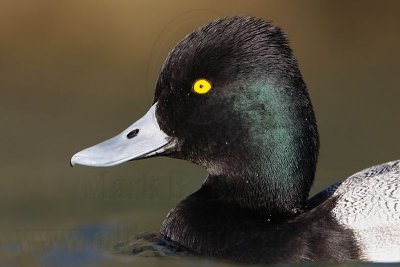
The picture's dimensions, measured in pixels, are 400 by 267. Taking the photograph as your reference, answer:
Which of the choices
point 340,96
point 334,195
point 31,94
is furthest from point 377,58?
point 334,195

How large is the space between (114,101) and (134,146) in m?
4.05

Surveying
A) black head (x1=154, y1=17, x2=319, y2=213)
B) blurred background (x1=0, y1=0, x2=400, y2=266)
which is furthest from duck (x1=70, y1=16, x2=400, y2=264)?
blurred background (x1=0, y1=0, x2=400, y2=266)

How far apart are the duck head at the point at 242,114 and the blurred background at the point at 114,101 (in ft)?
2.20

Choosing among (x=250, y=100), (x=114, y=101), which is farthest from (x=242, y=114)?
(x=114, y=101)

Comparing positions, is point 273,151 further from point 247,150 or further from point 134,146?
point 134,146

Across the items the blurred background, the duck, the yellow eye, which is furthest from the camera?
the blurred background

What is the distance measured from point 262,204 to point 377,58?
636 cm

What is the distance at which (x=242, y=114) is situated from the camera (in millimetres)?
6602

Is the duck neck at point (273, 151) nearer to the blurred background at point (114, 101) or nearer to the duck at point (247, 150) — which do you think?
the duck at point (247, 150)

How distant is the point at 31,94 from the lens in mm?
11102

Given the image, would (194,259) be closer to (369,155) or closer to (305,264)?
(305,264)

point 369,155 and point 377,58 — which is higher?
point 377,58

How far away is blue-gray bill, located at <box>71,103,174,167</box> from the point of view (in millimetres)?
6719

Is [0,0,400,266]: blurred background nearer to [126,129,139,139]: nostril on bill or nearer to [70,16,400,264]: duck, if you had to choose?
[70,16,400,264]: duck
